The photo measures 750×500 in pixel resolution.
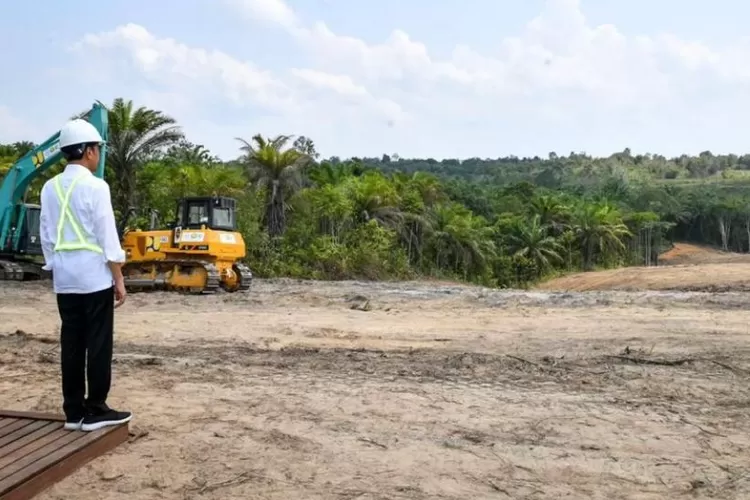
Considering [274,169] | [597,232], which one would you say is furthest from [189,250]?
[597,232]

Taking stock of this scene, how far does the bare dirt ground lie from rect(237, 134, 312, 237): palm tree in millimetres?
17478

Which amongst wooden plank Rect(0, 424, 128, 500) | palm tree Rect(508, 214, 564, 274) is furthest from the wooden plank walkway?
palm tree Rect(508, 214, 564, 274)

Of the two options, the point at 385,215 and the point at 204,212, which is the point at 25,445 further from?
the point at 385,215

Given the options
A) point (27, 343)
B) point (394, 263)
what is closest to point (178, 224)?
point (27, 343)

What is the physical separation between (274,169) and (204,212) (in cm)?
1288

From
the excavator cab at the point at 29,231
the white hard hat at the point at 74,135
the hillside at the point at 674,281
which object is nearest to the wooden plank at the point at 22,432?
the white hard hat at the point at 74,135

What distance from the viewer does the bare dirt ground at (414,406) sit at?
4.10 metres

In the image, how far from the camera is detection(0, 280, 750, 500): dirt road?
13.5ft

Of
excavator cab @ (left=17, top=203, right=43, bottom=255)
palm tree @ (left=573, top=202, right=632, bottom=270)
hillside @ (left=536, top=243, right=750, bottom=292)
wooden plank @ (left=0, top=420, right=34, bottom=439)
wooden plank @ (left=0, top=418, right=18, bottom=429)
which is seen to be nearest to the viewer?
wooden plank @ (left=0, top=420, right=34, bottom=439)

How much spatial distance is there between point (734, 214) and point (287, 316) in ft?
170

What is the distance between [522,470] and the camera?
4.30 m

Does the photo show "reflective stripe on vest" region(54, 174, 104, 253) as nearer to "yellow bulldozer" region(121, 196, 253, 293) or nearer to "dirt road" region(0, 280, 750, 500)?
"dirt road" region(0, 280, 750, 500)

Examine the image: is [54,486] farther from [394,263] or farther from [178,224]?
[394,263]

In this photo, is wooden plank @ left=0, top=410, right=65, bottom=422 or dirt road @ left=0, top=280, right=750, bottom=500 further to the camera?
wooden plank @ left=0, top=410, right=65, bottom=422
